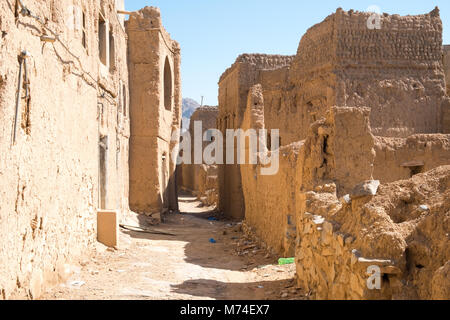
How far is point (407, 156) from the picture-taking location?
10.7 m

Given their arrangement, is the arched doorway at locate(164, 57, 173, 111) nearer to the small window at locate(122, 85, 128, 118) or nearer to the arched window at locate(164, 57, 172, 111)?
the arched window at locate(164, 57, 172, 111)

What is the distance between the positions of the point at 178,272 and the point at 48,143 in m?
2.96

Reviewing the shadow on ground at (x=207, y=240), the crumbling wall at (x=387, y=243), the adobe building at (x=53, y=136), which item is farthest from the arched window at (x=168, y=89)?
the crumbling wall at (x=387, y=243)

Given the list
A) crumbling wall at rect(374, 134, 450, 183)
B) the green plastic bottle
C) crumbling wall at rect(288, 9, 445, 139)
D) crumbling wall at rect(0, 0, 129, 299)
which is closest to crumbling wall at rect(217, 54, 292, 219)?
crumbling wall at rect(288, 9, 445, 139)

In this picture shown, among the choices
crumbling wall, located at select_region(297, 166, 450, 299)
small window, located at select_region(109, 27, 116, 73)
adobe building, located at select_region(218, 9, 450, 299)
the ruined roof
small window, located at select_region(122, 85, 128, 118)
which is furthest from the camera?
the ruined roof

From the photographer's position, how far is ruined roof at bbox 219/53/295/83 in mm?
16312

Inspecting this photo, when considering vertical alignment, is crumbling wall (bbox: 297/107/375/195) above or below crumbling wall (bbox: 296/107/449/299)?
above

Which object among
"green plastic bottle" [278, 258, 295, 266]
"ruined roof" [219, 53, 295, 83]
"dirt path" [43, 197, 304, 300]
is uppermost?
"ruined roof" [219, 53, 295, 83]

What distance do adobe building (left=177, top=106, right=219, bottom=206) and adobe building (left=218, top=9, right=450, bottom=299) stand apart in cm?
500

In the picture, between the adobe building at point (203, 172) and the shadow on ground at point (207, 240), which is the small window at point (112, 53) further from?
the adobe building at point (203, 172)

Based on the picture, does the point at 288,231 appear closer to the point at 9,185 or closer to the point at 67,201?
the point at 67,201

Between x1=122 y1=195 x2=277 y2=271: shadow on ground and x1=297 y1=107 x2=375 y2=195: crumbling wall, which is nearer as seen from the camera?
x1=297 y1=107 x2=375 y2=195: crumbling wall

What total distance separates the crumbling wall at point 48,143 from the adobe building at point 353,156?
325 cm

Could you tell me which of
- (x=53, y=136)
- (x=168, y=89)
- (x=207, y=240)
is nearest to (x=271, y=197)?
(x=207, y=240)
